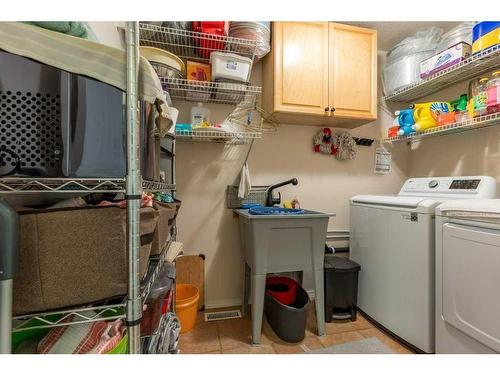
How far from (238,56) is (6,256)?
152cm

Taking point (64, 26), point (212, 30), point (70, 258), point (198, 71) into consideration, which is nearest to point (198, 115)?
point (198, 71)

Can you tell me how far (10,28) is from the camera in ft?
1.96

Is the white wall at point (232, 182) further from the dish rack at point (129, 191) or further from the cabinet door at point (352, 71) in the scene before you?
the dish rack at point (129, 191)

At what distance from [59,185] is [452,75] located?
2.40 metres

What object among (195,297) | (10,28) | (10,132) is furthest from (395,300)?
(10,28)

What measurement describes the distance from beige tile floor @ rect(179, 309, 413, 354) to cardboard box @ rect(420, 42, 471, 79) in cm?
191

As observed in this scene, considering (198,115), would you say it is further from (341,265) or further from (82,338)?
(341,265)

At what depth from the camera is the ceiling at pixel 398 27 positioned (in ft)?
6.35

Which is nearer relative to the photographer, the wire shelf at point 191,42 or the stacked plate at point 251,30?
the wire shelf at point 191,42

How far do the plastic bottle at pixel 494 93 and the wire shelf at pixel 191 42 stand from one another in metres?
1.45

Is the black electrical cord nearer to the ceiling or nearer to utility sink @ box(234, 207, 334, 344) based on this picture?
utility sink @ box(234, 207, 334, 344)

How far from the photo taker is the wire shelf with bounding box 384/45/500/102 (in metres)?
1.43

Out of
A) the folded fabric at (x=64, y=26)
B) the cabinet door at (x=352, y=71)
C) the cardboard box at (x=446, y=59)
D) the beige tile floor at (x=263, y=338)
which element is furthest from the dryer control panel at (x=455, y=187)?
the folded fabric at (x=64, y=26)

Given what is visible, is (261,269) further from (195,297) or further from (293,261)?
(195,297)
